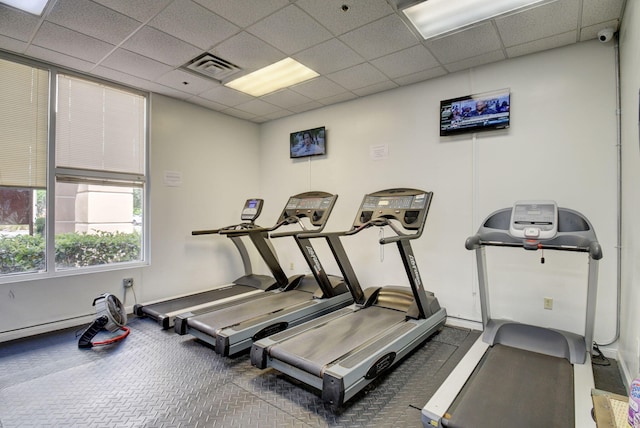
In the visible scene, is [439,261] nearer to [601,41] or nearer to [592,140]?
[592,140]

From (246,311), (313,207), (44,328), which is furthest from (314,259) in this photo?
(44,328)

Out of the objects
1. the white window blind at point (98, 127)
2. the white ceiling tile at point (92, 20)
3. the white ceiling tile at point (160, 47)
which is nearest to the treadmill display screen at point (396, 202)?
the white ceiling tile at point (160, 47)

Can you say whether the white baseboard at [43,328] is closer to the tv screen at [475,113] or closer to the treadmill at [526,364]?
the treadmill at [526,364]

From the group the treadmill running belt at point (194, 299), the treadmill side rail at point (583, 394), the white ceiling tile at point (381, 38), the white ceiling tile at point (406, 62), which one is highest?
the white ceiling tile at point (381, 38)

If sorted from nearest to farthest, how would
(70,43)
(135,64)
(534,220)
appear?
(534,220) < (70,43) < (135,64)

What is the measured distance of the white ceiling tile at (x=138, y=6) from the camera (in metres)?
2.60

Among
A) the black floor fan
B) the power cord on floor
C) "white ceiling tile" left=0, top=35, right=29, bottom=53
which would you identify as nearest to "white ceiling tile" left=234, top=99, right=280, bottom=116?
"white ceiling tile" left=0, top=35, right=29, bottom=53

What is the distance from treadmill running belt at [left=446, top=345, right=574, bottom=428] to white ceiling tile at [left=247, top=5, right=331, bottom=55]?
125 inches

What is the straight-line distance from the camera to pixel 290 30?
302cm

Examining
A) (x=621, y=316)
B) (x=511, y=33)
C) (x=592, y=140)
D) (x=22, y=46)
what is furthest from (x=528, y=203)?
(x=22, y=46)

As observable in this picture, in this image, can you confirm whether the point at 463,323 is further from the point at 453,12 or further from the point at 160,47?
the point at 160,47

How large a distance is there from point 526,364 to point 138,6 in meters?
4.21

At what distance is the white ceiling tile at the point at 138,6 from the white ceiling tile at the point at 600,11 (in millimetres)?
3396

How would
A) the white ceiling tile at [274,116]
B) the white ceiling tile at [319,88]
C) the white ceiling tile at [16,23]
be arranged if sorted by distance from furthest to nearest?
the white ceiling tile at [274,116], the white ceiling tile at [319,88], the white ceiling tile at [16,23]
